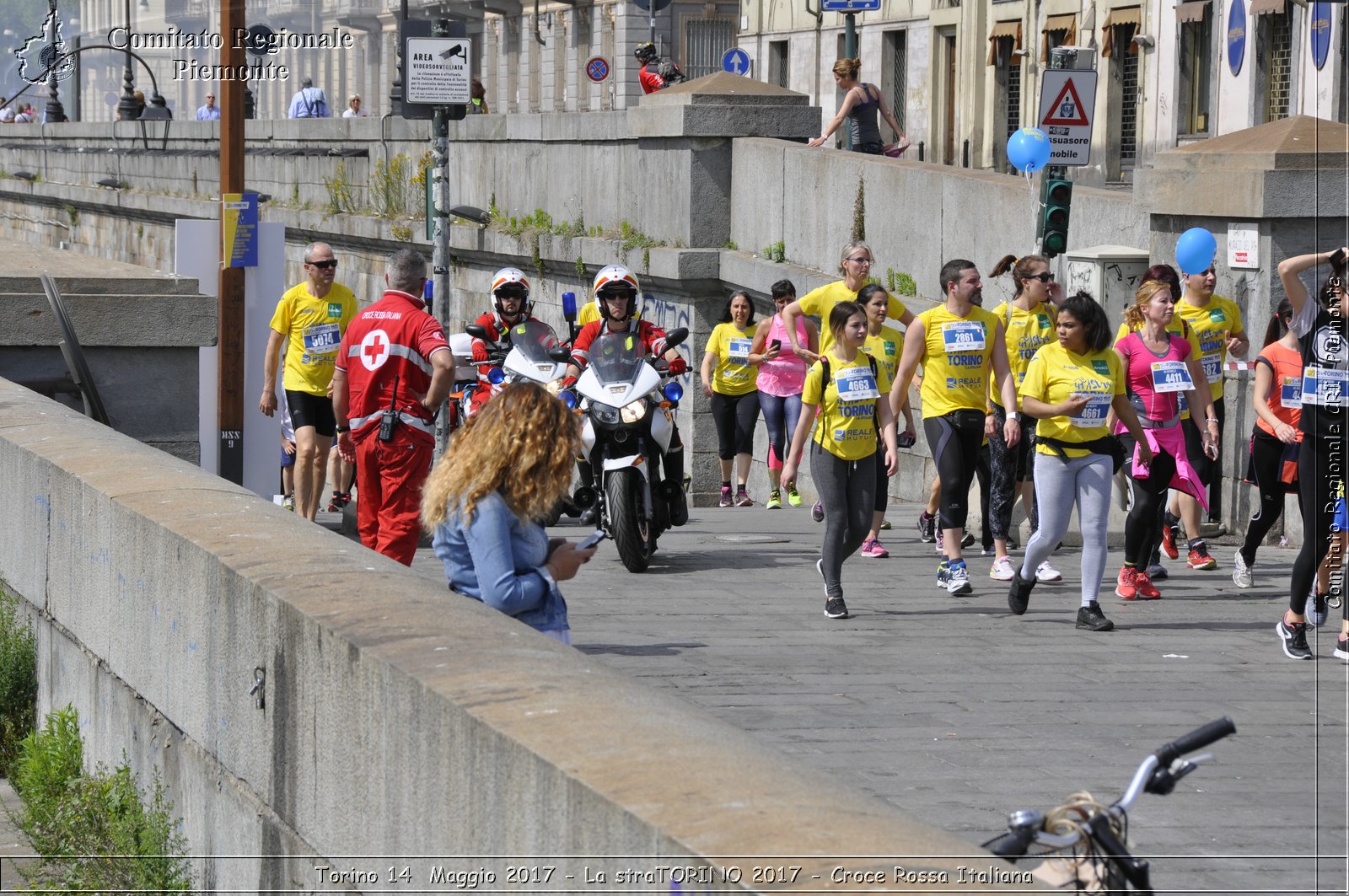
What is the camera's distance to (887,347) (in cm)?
1204

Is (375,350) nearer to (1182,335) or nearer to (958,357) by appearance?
(958,357)

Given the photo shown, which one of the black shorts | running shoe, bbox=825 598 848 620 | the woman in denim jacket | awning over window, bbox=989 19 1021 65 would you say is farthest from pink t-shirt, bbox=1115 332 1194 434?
awning over window, bbox=989 19 1021 65

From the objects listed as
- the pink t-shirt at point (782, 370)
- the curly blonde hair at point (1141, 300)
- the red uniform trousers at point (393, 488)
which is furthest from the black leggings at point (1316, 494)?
the pink t-shirt at point (782, 370)

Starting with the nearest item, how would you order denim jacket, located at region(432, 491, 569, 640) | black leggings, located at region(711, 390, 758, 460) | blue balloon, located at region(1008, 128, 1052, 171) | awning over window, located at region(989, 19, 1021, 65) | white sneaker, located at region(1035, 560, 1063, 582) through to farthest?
denim jacket, located at region(432, 491, 569, 640), white sneaker, located at region(1035, 560, 1063, 582), blue balloon, located at region(1008, 128, 1052, 171), black leggings, located at region(711, 390, 758, 460), awning over window, located at region(989, 19, 1021, 65)

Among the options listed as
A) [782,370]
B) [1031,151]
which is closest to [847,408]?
[1031,151]

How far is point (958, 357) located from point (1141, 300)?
0.97 meters

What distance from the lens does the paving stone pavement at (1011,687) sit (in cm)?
578

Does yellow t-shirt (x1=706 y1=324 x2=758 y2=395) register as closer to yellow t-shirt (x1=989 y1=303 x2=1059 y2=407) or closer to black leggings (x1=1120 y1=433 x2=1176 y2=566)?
yellow t-shirt (x1=989 y1=303 x2=1059 y2=407)

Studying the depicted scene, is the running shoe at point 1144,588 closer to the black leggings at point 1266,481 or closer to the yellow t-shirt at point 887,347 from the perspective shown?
the black leggings at point 1266,481

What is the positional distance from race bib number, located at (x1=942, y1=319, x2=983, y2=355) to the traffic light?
2.07 metres

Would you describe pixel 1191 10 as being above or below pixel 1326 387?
Result: above

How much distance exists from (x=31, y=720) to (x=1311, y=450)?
5.16 meters

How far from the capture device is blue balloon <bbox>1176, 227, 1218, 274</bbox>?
11039 millimetres

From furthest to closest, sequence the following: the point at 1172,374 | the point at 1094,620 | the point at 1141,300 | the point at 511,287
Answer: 1. the point at 511,287
2. the point at 1141,300
3. the point at 1172,374
4. the point at 1094,620
